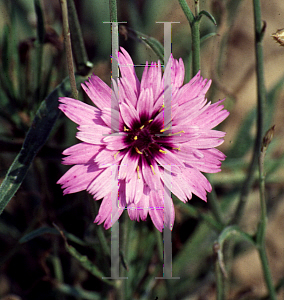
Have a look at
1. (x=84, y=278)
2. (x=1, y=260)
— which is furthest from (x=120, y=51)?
(x=84, y=278)

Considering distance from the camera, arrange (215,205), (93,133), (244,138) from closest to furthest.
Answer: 1. (93,133)
2. (215,205)
3. (244,138)

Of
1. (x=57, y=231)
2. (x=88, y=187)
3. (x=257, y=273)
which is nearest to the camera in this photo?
(x=88, y=187)

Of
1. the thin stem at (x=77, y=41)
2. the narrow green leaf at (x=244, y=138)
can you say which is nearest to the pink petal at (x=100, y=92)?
the thin stem at (x=77, y=41)

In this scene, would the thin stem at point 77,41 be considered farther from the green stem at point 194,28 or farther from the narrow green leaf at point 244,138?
the narrow green leaf at point 244,138

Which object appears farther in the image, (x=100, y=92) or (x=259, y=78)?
(x=259, y=78)

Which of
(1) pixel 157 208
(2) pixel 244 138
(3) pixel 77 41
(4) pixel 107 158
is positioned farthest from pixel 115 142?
(2) pixel 244 138

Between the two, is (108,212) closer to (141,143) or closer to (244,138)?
(141,143)

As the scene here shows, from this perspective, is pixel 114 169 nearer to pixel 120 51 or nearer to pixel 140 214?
pixel 140 214
